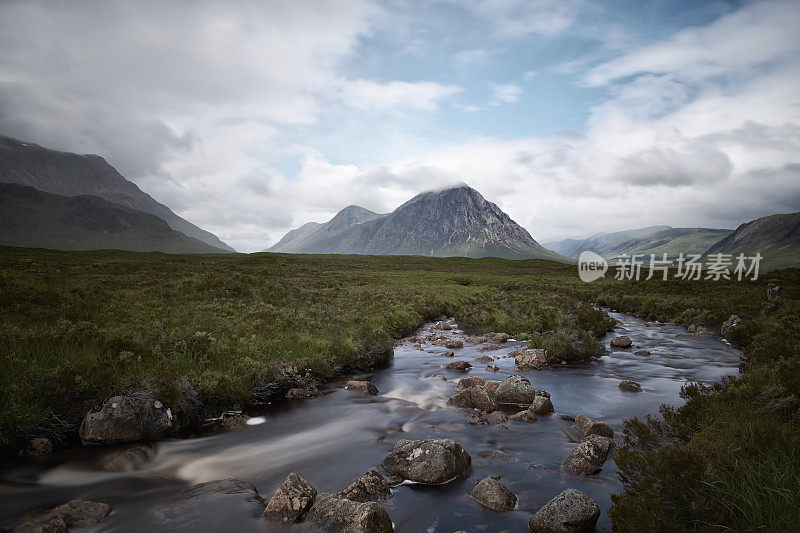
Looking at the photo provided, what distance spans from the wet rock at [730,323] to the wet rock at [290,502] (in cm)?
2264

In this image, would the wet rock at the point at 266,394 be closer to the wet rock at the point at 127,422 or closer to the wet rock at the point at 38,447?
the wet rock at the point at 127,422

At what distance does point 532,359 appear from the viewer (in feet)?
49.9

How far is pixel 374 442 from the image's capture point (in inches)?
348

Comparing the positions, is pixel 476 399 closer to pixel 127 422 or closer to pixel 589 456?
pixel 589 456

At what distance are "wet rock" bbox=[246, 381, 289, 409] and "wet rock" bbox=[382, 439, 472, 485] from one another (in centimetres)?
488

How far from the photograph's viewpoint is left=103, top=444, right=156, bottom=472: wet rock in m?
7.32

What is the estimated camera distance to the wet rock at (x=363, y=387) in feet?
40.2

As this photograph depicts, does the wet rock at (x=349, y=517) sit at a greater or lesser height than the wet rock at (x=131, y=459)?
greater

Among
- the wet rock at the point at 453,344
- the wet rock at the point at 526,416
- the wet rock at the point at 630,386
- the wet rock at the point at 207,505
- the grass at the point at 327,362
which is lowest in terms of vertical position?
the wet rock at the point at 207,505

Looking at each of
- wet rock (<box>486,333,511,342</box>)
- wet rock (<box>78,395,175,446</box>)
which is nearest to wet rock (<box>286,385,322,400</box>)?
wet rock (<box>78,395,175,446</box>)

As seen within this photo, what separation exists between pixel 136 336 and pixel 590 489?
494 inches

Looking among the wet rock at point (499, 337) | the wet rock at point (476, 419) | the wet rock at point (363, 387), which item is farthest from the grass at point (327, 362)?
the wet rock at point (476, 419)

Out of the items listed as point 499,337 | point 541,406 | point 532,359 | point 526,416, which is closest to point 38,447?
point 526,416

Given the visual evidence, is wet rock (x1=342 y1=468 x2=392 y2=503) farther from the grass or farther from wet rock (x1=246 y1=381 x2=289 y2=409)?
wet rock (x1=246 y1=381 x2=289 y2=409)
